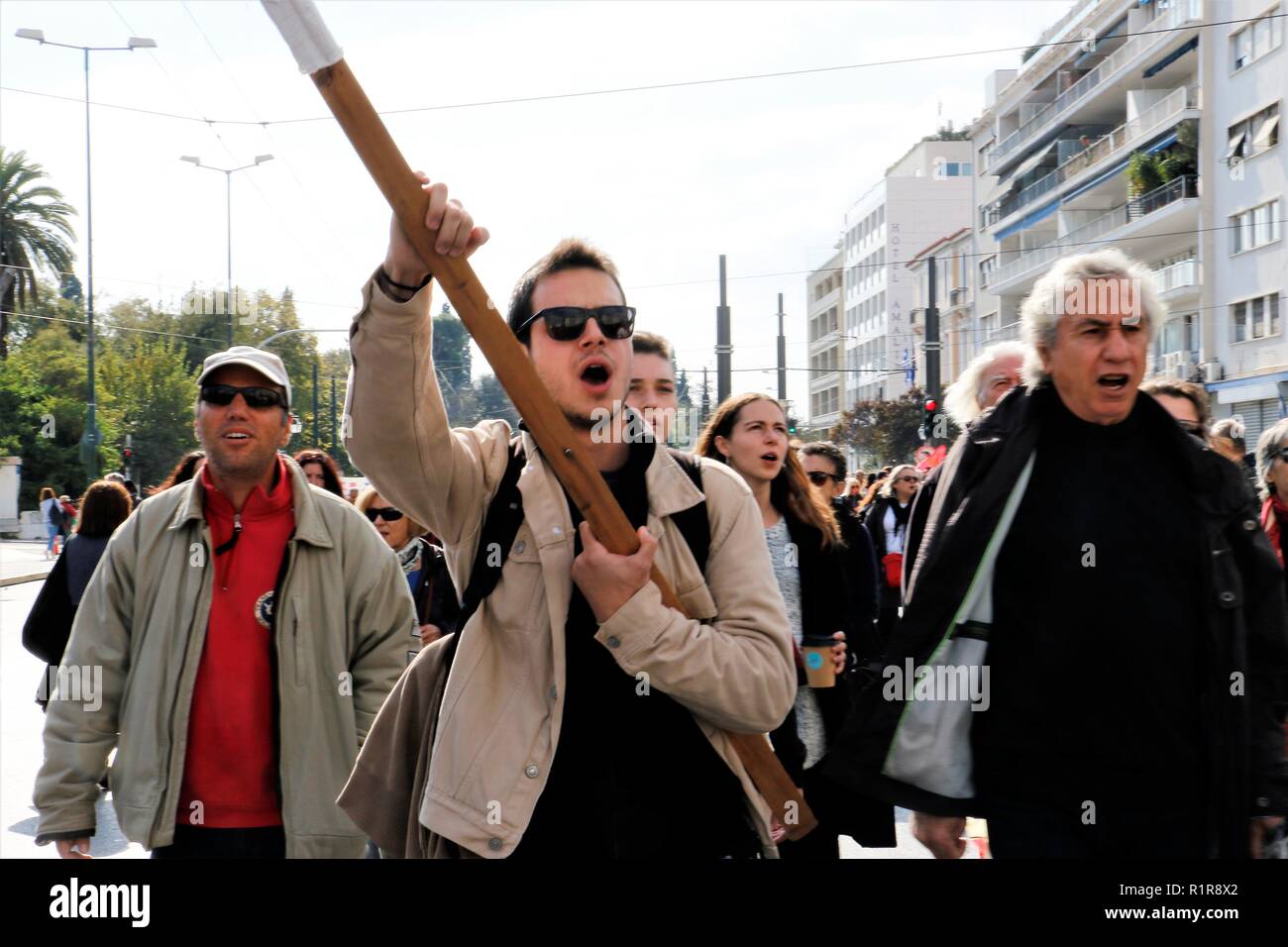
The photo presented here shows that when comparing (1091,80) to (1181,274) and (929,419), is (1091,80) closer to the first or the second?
(1181,274)

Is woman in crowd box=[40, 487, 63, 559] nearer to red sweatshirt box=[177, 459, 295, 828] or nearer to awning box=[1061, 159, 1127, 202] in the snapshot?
red sweatshirt box=[177, 459, 295, 828]

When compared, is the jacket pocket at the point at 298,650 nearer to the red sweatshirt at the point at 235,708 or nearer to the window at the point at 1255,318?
the red sweatshirt at the point at 235,708

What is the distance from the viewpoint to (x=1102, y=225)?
135 feet

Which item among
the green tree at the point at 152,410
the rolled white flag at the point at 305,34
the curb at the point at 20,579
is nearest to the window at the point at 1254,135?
the green tree at the point at 152,410

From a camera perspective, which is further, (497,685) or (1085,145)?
(1085,145)

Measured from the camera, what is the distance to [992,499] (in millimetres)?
3090

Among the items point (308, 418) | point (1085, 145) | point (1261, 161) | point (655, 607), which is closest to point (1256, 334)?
point (1261, 161)

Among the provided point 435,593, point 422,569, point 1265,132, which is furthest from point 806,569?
point 1265,132

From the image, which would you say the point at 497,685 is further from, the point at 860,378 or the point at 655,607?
the point at 860,378

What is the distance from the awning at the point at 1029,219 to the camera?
149ft

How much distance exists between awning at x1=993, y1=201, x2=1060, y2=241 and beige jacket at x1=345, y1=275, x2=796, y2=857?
45.0 m

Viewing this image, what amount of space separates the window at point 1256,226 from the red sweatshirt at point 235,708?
3164 centimetres

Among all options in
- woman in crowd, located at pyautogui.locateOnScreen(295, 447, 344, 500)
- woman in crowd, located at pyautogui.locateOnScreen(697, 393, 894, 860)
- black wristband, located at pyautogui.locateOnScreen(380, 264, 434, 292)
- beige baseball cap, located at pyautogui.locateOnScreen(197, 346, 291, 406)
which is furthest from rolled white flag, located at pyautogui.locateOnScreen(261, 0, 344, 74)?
woman in crowd, located at pyautogui.locateOnScreen(295, 447, 344, 500)

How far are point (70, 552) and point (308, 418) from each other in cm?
3651
